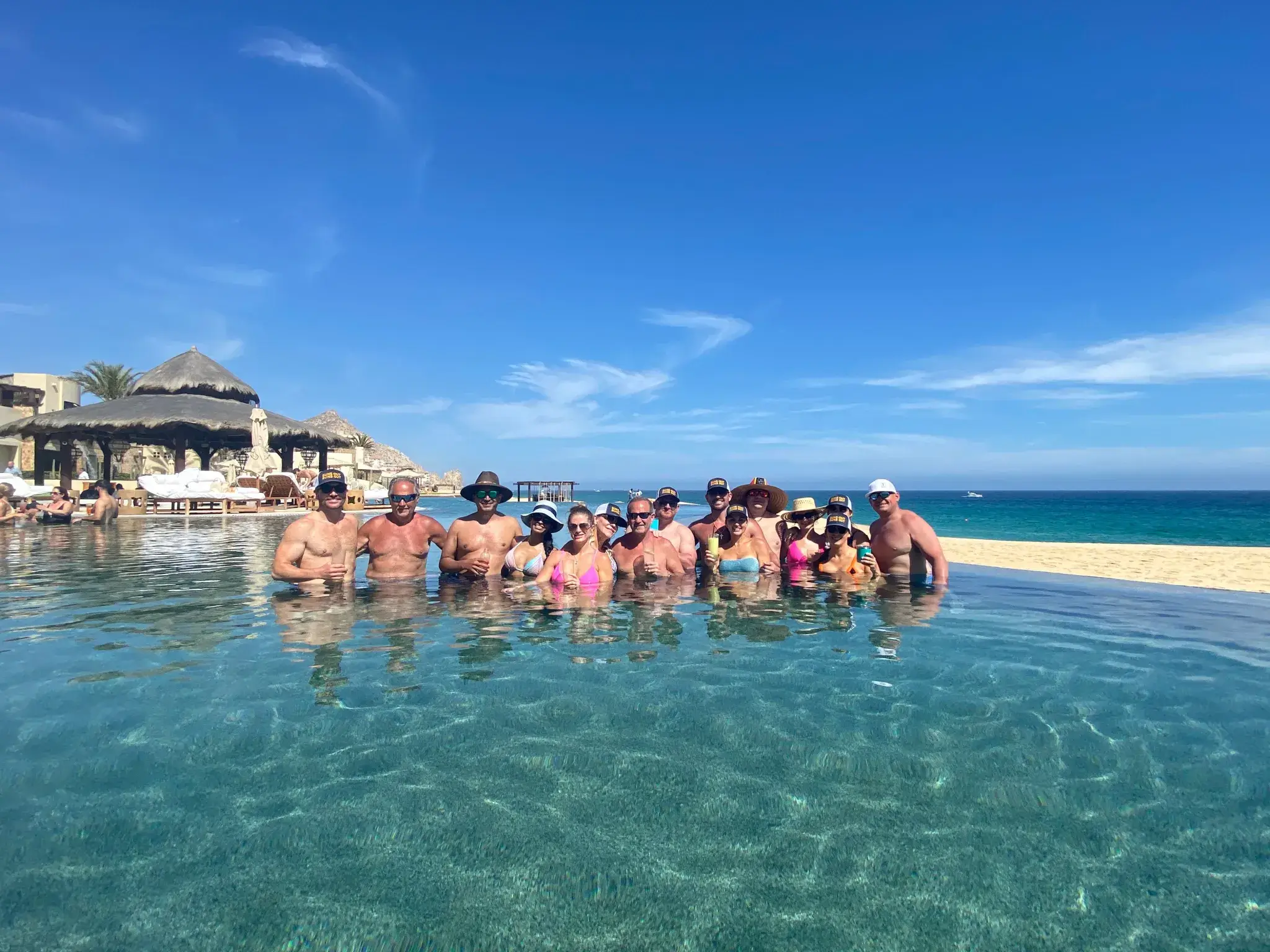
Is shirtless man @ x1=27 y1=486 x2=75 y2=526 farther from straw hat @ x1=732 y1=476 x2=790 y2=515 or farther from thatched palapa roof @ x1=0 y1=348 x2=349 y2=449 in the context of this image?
straw hat @ x1=732 y1=476 x2=790 y2=515

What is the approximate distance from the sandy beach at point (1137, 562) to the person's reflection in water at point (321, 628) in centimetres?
1180

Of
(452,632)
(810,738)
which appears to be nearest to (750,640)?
(810,738)

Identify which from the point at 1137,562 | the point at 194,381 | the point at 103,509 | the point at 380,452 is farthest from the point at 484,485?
the point at 380,452

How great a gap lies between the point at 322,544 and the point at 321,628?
6.63ft

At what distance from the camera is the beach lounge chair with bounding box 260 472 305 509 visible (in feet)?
87.0

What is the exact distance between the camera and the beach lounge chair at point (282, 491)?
26.5 metres

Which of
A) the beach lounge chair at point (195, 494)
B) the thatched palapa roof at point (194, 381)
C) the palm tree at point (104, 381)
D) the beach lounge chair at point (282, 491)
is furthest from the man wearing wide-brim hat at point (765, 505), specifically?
the palm tree at point (104, 381)

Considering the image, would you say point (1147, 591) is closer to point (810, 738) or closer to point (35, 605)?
point (810, 738)

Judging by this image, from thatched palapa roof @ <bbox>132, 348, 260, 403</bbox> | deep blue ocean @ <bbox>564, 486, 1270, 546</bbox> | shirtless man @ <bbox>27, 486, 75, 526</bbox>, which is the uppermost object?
thatched palapa roof @ <bbox>132, 348, 260, 403</bbox>

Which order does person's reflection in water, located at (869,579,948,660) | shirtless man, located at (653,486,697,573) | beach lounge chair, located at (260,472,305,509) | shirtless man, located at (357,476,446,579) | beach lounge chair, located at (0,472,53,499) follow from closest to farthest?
person's reflection in water, located at (869,579,948,660) < shirtless man, located at (357,476,446,579) < shirtless man, located at (653,486,697,573) < beach lounge chair, located at (0,472,53,499) < beach lounge chair, located at (260,472,305,509)

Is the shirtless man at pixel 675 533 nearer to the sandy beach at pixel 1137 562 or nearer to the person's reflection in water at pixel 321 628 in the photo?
the person's reflection in water at pixel 321 628

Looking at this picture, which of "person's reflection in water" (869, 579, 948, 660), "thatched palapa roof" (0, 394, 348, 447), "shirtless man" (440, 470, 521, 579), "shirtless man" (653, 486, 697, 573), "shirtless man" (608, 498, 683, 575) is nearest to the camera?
"person's reflection in water" (869, 579, 948, 660)

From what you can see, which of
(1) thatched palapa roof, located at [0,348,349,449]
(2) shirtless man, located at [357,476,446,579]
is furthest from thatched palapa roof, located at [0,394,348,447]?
(2) shirtless man, located at [357,476,446,579]

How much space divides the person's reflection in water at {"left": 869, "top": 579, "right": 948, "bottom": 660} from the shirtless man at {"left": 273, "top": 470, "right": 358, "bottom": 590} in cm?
596
